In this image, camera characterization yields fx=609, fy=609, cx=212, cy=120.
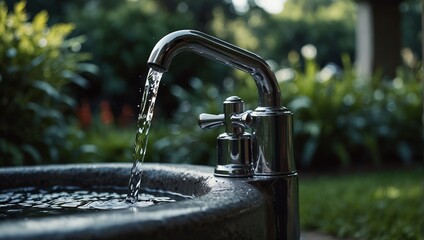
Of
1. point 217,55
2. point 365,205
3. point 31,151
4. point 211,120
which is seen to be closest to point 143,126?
point 211,120

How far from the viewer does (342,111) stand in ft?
18.3

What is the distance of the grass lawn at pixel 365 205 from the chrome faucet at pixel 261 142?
1.72m

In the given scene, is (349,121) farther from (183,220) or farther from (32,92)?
(183,220)

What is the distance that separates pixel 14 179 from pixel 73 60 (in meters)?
2.60

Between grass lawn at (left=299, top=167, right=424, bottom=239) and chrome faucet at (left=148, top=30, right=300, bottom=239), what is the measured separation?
67.8 inches

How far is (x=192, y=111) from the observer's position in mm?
5758

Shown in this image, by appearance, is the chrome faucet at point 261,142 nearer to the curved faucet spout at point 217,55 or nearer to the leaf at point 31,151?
the curved faucet spout at point 217,55

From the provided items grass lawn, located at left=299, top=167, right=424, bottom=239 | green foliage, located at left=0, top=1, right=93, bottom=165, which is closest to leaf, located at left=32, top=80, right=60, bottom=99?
green foliage, located at left=0, top=1, right=93, bottom=165

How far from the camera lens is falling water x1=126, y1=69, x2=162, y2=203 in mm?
1387

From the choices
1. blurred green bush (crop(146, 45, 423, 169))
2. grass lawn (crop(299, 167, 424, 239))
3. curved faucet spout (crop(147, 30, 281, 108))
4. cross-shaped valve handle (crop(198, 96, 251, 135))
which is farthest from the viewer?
blurred green bush (crop(146, 45, 423, 169))

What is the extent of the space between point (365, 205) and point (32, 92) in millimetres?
2148

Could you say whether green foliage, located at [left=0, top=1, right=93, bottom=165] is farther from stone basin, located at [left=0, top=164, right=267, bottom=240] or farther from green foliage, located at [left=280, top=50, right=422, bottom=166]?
stone basin, located at [left=0, top=164, right=267, bottom=240]

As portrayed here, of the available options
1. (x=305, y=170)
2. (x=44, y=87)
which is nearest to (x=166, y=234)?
(x=44, y=87)

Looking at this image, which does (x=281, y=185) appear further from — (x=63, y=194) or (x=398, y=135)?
(x=398, y=135)
